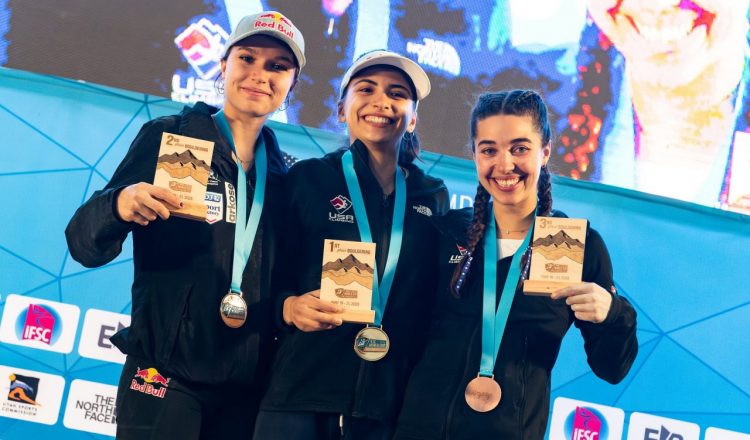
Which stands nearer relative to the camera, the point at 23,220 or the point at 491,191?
the point at 491,191

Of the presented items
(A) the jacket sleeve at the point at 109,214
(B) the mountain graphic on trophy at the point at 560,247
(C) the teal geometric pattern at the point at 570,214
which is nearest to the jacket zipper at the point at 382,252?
(B) the mountain graphic on trophy at the point at 560,247

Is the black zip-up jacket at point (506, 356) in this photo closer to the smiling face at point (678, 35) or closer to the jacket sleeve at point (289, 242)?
the jacket sleeve at point (289, 242)

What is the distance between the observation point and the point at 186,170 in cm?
212

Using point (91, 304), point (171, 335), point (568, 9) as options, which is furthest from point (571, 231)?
point (91, 304)

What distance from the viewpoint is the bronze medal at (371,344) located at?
2.20m

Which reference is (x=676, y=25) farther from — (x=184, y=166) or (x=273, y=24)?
(x=184, y=166)

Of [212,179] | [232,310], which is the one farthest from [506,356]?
[212,179]

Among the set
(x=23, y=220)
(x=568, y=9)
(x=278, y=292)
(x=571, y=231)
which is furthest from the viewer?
(x=568, y=9)

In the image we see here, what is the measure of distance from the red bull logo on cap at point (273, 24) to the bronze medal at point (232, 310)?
0.84 metres

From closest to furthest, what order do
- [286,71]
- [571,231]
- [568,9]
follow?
[571,231] → [286,71] → [568,9]

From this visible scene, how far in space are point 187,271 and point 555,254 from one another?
1.02 m

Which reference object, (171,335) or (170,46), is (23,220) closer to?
(170,46)

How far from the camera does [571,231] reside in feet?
7.11

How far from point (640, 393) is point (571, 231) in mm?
2225
